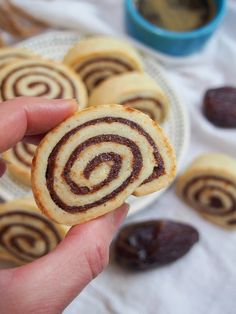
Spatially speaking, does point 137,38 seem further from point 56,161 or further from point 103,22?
point 56,161

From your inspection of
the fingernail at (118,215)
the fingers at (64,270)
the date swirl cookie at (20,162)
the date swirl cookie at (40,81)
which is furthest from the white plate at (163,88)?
the fingers at (64,270)

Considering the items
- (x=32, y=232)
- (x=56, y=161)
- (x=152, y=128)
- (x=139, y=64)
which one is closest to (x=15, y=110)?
(x=56, y=161)

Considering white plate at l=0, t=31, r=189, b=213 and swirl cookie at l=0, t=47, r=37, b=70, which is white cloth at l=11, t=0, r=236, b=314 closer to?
white plate at l=0, t=31, r=189, b=213

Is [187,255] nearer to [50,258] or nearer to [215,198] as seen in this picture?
[215,198]

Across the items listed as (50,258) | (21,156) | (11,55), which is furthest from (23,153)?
(50,258)

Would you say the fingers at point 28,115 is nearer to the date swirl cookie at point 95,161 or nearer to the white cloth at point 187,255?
the date swirl cookie at point 95,161
